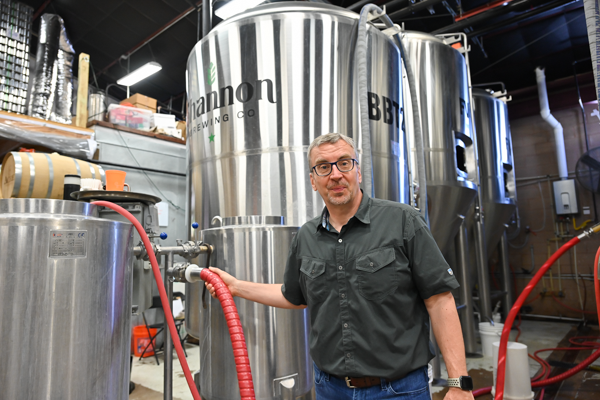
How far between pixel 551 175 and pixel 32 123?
8.18 meters

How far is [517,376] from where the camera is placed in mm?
2947

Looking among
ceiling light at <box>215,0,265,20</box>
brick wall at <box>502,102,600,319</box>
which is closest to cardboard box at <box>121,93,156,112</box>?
ceiling light at <box>215,0,265,20</box>

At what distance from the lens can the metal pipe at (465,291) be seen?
180 inches

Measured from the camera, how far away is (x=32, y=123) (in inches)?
180

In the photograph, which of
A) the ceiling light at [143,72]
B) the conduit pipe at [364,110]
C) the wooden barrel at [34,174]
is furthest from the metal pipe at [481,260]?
the ceiling light at [143,72]

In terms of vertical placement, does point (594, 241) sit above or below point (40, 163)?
below

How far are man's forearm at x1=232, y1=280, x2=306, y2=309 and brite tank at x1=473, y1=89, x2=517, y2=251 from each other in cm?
499

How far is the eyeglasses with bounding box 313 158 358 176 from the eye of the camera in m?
1.47

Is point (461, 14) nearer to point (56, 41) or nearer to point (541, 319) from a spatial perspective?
point (541, 319)

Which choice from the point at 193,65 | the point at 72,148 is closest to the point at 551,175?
the point at 193,65

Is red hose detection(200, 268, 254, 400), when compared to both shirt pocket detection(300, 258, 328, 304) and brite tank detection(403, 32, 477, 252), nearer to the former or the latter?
shirt pocket detection(300, 258, 328, 304)

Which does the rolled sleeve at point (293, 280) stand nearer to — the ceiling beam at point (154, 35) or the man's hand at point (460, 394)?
the man's hand at point (460, 394)

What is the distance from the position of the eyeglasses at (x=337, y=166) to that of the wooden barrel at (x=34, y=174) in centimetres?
315

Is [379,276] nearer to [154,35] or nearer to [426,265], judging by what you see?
[426,265]
